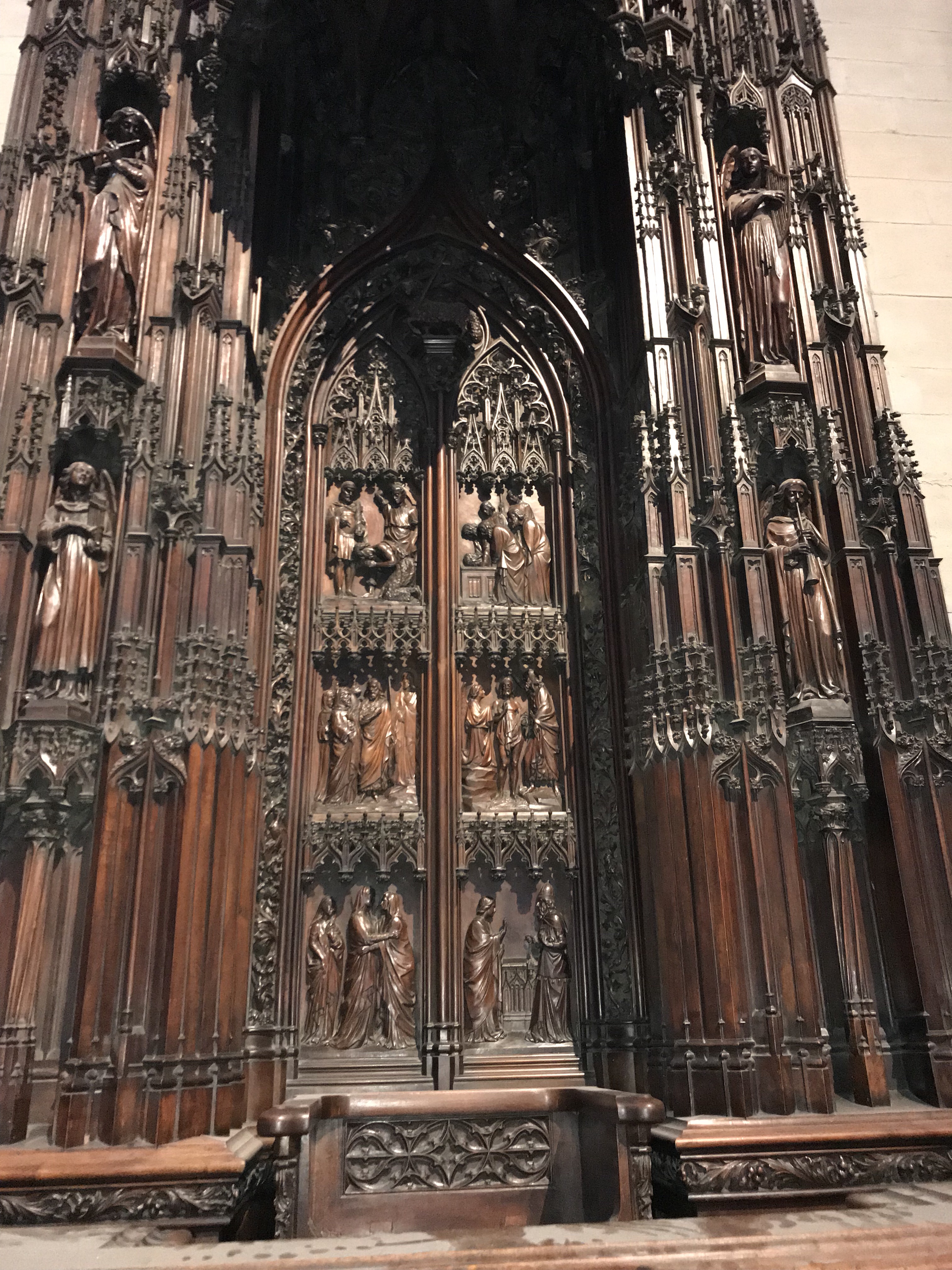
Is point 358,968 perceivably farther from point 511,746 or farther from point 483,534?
point 483,534

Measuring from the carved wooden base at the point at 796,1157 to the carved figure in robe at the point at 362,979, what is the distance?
8.50 ft

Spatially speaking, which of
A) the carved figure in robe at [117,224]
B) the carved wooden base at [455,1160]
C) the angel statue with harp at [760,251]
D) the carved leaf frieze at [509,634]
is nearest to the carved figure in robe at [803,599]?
the angel statue with harp at [760,251]

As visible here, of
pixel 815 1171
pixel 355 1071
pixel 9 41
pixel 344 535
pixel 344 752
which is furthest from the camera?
pixel 9 41

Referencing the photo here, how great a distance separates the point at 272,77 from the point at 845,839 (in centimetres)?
803

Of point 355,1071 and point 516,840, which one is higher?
point 516,840

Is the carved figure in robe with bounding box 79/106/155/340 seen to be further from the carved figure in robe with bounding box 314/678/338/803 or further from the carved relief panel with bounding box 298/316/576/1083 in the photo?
the carved figure in robe with bounding box 314/678/338/803

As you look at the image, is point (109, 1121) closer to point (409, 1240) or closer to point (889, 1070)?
point (409, 1240)

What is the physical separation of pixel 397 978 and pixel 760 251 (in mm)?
6556

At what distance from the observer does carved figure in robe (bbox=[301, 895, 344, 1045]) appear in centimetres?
798

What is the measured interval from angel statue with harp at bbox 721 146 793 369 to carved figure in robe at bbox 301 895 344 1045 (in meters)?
5.53

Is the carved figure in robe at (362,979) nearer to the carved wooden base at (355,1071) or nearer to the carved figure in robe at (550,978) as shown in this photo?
the carved wooden base at (355,1071)

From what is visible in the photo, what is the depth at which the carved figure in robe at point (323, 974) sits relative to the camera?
798 centimetres

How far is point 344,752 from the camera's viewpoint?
868cm

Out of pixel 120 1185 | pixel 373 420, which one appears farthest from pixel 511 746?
pixel 120 1185
